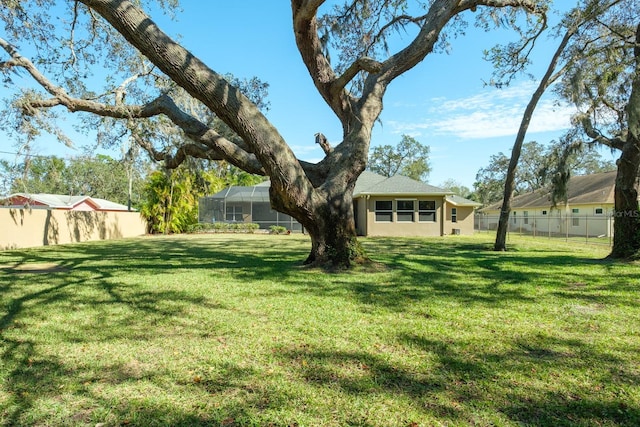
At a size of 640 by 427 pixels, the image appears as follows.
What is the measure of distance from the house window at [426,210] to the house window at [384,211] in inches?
66.4

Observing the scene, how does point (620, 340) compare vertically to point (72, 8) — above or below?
below

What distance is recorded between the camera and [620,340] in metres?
3.64

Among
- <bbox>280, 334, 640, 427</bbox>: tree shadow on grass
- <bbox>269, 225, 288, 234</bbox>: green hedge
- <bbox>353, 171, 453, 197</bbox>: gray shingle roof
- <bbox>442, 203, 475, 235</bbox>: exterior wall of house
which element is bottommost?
<bbox>280, 334, 640, 427</bbox>: tree shadow on grass

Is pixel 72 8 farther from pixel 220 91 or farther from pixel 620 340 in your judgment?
pixel 620 340

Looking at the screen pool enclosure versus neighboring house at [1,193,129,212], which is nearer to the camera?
the screen pool enclosure

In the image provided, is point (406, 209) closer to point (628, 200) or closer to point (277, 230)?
point (277, 230)

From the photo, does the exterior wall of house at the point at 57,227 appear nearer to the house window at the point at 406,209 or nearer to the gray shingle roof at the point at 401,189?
the gray shingle roof at the point at 401,189

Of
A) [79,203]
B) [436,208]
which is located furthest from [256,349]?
[79,203]

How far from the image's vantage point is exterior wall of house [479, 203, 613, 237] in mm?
21377

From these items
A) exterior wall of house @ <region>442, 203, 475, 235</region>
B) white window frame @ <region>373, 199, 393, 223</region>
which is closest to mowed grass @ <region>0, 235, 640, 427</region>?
white window frame @ <region>373, 199, 393, 223</region>

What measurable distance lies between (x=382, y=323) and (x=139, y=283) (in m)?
4.43

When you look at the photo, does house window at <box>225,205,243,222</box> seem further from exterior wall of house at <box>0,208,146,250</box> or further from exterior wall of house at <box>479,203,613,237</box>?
exterior wall of house at <box>479,203,613,237</box>

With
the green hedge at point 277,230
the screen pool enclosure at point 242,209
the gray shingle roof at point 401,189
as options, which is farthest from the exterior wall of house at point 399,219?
the screen pool enclosure at point 242,209

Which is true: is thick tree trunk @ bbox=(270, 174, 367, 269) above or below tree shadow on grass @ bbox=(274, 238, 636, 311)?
above
